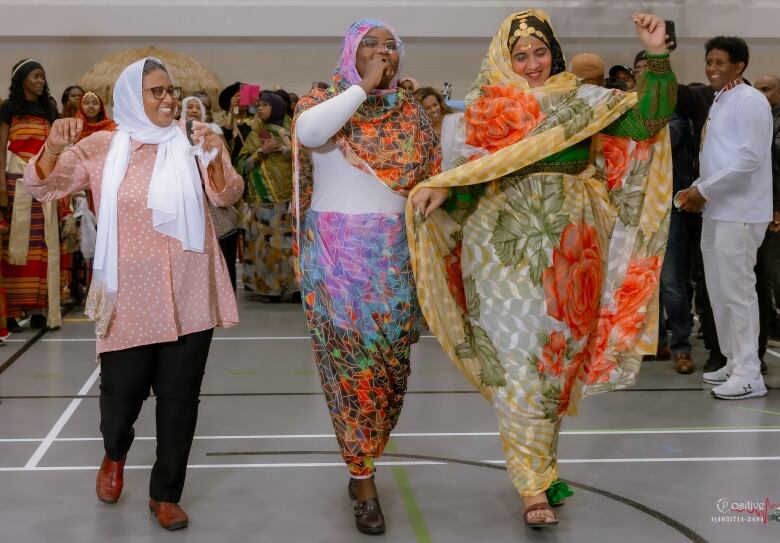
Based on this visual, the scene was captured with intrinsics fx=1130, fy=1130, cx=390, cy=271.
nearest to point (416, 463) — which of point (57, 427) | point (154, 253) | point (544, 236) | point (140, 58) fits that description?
point (544, 236)

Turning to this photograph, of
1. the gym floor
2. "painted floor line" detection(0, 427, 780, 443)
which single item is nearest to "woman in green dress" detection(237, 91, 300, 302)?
the gym floor

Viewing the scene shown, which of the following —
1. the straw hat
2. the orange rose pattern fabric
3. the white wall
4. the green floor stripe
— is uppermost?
the white wall

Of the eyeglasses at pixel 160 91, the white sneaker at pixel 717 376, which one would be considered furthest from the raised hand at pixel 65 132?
the white sneaker at pixel 717 376

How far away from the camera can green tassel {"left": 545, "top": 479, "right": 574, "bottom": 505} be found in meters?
4.05

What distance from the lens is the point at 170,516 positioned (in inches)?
154

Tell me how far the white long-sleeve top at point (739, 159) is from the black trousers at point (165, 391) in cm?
294

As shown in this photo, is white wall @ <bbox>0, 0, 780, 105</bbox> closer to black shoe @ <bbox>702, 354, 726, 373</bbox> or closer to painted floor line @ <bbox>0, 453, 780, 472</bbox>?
black shoe @ <bbox>702, 354, 726, 373</bbox>

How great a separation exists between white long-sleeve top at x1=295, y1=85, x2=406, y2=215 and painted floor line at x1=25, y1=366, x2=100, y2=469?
1.77m

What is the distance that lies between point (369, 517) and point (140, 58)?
8688 millimetres

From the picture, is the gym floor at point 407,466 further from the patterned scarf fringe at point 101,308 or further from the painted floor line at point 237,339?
the painted floor line at point 237,339

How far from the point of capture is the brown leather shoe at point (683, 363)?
21.3 ft

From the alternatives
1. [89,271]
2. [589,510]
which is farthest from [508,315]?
[89,271]

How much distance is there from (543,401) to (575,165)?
820 mm

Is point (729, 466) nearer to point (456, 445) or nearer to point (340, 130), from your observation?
point (456, 445)
